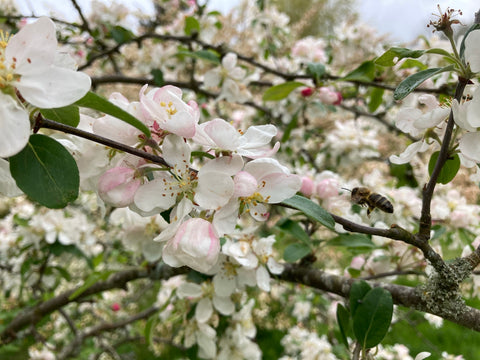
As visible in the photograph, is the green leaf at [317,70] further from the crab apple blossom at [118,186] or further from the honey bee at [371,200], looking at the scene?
the crab apple blossom at [118,186]

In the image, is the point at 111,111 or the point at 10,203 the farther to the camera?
the point at 10,203

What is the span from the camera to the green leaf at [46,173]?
0.54 m

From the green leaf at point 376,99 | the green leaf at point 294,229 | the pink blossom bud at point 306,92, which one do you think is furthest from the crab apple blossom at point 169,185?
the pink blossom bud at point 306,92

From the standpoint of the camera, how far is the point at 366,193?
2.47ft

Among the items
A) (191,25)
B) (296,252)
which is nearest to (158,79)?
(191,25)

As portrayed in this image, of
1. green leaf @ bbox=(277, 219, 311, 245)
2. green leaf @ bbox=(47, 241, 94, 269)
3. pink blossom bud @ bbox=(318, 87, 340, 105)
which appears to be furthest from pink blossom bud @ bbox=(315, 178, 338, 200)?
green leaf @ bbox=(47, 241, 94, 269)

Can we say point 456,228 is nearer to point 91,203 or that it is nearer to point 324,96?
point 324,96

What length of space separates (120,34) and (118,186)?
168 centimetres

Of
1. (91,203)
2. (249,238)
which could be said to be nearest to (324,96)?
(249,238)

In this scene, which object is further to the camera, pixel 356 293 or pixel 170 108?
pixel 356 293

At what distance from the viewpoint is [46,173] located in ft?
1.81

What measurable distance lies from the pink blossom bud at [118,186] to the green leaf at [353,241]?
63cm

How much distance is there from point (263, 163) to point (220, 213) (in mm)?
107

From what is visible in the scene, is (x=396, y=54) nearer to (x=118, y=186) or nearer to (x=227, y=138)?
(x=227, y=138)
